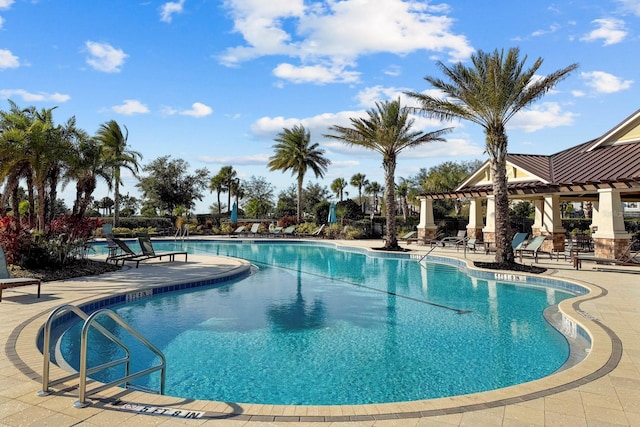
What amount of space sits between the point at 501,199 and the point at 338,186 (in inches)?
1698

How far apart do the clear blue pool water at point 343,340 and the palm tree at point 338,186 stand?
45382 millimetres

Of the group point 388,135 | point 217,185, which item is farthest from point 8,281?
point 217,185

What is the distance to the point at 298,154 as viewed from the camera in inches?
1455

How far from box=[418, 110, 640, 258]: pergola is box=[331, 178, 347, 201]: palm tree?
102ft

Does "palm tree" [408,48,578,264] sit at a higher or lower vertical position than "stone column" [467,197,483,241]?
higher

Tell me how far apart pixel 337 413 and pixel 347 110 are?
19.7 metres

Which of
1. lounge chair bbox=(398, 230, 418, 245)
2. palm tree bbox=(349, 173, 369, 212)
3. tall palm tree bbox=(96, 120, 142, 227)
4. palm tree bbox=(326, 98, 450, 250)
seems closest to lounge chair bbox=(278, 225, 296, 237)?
lounge chair bbox=(398, 230, 418, 245)

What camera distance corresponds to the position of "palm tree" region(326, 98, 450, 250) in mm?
20438

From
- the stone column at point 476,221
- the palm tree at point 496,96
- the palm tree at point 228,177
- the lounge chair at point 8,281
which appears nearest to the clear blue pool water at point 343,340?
the lounge chair at point 8,281

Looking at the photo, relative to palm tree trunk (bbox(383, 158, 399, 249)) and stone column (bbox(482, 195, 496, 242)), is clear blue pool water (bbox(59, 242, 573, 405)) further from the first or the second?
stone column (bbox(482, 195, 496, 242))

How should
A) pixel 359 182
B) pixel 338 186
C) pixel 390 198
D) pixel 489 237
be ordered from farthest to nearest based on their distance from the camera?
pixel 359 182 < pixel 338 186 < pixel 489 237 < pixel 390 198

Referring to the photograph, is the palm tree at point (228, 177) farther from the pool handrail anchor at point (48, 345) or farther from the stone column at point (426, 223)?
the pool handrail anchor at point (48, 345)

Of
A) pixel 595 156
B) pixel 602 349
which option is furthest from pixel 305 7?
pixel 595 156

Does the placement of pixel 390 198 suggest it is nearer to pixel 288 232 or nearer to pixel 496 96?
pixel 496 96
